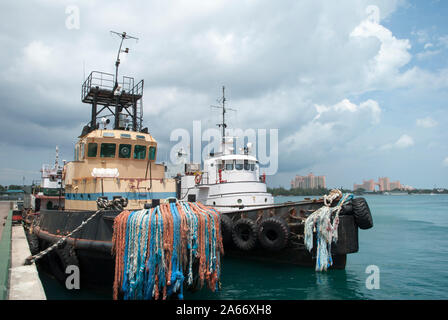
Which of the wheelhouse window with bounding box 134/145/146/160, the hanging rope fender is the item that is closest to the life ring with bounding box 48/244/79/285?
the wheelhouse window with bounding box 134/145/146/160

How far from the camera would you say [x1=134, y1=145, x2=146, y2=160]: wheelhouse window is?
11469 millimetres

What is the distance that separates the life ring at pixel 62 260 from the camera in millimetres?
7957

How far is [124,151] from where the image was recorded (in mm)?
11188

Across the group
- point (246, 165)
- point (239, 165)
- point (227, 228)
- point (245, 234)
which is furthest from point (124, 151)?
point (246, 165)

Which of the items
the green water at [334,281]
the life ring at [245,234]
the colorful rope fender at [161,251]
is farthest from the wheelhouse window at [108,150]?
the life ring at [245,234]

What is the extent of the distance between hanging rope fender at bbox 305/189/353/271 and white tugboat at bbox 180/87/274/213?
3609 millimetres

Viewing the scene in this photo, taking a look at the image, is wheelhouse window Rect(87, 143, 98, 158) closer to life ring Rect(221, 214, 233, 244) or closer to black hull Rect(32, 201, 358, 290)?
black hull Rect(32, 201, 358, 290)

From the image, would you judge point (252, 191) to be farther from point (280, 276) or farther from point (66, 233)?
point (66, 233)

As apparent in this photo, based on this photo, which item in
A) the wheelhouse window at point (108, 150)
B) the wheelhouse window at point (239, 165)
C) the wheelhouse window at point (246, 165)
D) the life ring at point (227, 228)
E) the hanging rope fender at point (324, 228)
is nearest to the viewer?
the hanging rope fender at point (324, 228)

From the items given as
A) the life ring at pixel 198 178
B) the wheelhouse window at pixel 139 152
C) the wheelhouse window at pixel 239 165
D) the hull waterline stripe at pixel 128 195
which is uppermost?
the wheelhouse window at pixel 139 152

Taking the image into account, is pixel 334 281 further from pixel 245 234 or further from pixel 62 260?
pixel 62 260

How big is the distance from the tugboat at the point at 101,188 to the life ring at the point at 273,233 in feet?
12.2

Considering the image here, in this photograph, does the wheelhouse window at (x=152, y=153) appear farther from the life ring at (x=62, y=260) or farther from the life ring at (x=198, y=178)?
the life ring at (x=198, y=178)
